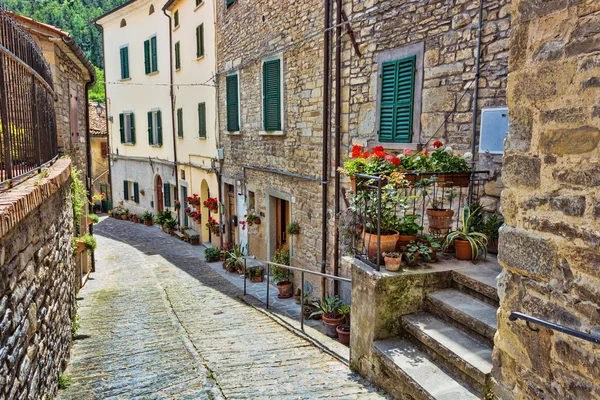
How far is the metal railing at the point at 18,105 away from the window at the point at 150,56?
573 inches

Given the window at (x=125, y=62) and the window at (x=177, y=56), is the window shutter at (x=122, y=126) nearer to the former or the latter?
the window at (x=125, y=62)

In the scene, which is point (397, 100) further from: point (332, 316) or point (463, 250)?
point (332, 316)

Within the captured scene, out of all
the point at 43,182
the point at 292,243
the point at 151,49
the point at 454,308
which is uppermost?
the point at 151,49

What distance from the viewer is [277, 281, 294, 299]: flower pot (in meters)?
9.65

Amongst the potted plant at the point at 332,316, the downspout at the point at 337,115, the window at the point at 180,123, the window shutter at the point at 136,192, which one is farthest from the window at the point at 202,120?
the potted plant at the point at 332,316

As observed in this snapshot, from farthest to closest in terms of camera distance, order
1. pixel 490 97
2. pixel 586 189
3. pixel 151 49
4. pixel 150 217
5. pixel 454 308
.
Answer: pixel 150 217 < pixel 151 49 < pixel 490 97 < pixel 454 308 < pixel 586 189

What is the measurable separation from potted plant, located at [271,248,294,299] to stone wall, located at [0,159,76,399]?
486 centimetres

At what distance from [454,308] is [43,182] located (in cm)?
369

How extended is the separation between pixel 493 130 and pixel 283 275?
242 inches

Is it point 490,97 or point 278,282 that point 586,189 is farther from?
point 278,282

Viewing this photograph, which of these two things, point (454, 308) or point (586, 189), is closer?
point (586, 189)

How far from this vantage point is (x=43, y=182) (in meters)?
3.91

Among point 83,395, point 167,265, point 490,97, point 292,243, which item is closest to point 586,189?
point 490,97

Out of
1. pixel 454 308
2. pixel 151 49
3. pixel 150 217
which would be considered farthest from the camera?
pixel 150 217
